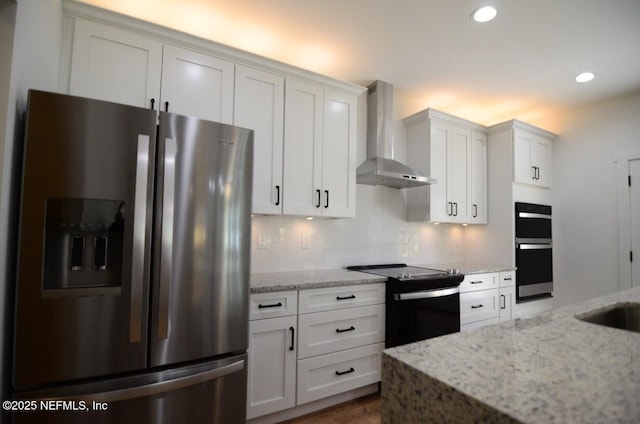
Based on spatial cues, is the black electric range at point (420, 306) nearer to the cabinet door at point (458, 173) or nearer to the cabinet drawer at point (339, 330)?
the cabinet drawer at point (339, 330)

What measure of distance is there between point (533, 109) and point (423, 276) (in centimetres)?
271

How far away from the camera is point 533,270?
10.9 feet

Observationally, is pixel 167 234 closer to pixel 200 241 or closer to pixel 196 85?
pixel 200 241

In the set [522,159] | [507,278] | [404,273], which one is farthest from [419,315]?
[522,159]

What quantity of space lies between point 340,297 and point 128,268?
53.2 inches

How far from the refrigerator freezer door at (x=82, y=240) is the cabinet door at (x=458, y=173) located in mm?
2871

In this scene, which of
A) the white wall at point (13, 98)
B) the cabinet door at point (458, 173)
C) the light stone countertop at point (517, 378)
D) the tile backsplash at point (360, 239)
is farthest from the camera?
the cabinet door at point (458, 173)

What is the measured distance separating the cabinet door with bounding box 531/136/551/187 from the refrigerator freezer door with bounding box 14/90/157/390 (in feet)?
12.8

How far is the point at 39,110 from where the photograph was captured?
3.88 feet

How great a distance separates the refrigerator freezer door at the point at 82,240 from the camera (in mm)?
1157

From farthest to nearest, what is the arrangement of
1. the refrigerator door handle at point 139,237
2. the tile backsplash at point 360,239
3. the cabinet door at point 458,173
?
1. the cabinet door at point 458,173
2. the tile backsplash at point 360,239
3. the refrigerator door handle at point 139,237

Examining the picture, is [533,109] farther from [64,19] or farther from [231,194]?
[64,19]

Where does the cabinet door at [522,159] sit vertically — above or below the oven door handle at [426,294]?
above

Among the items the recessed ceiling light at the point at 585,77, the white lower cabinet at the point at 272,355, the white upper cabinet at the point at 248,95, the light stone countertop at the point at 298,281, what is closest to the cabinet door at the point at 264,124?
the white upper cabinet at the point at 248,95
